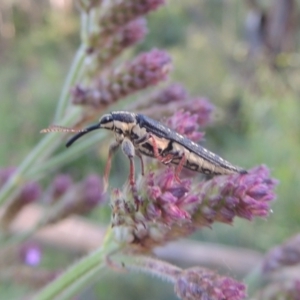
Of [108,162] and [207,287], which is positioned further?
[108,162]

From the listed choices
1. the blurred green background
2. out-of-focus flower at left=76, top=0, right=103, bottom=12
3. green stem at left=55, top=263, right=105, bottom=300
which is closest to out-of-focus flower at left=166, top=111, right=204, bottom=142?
the blurred green background

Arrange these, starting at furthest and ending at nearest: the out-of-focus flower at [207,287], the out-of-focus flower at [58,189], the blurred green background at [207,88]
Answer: the blurred green background at [207,88]
the out-of-focus flower at [58,189]
the out-of-focus flower at [207,287]

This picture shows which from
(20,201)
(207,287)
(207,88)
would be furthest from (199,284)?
(207,88)

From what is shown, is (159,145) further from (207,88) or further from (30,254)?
(207,88)

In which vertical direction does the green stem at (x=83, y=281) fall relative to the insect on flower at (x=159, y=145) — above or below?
below

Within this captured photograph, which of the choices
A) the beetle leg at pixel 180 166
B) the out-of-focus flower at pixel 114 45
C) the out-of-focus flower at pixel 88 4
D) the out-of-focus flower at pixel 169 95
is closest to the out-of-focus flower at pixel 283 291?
the beetle leg at pixel 180 166

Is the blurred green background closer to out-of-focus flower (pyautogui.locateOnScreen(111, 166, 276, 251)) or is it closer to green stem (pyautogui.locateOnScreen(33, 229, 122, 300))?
out-of-focus flower (pyautogui.locateOnScreen(111, 166, 276, 251))

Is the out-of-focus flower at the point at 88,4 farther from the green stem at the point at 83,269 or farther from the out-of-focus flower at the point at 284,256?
the out-of-focus flower at the point at 284,256
